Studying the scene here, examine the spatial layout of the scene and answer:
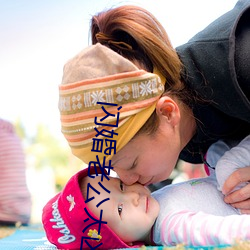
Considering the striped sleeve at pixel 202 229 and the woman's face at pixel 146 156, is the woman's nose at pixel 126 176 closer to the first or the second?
the woman's face at pixel 146 156

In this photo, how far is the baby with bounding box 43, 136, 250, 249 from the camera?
35.9 inches

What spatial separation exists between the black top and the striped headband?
4.3 inches

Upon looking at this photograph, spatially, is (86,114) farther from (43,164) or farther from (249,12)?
(43,164)

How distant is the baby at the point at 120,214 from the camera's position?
0.91 metres

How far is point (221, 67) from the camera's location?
3.14ft

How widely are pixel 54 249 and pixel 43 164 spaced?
186 cm

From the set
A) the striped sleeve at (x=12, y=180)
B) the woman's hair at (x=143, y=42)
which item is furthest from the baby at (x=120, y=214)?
the striped sleeve at (x=12, y=180)

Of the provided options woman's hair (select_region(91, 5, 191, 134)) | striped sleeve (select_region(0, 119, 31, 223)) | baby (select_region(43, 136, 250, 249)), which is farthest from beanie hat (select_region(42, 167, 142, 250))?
striped sleeve (select_region(0, 119, 31, 223))

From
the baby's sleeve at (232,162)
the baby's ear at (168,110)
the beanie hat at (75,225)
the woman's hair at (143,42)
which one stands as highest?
the woman's hair at (143,42)

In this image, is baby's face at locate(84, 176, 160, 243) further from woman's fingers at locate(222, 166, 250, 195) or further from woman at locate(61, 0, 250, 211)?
woman's fingers at locate(222, 166, 250, 195)

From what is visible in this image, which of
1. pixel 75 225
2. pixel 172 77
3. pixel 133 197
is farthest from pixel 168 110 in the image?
pixel 75 225

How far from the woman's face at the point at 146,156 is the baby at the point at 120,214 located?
0.03 metres

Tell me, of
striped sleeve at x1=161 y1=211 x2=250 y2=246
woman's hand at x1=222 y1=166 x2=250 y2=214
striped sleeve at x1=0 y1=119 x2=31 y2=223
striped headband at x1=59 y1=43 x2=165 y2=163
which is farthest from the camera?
striped sleeve at x1=0 y1=119 x2=31 y2=223

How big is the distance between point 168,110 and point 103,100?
16 cm
